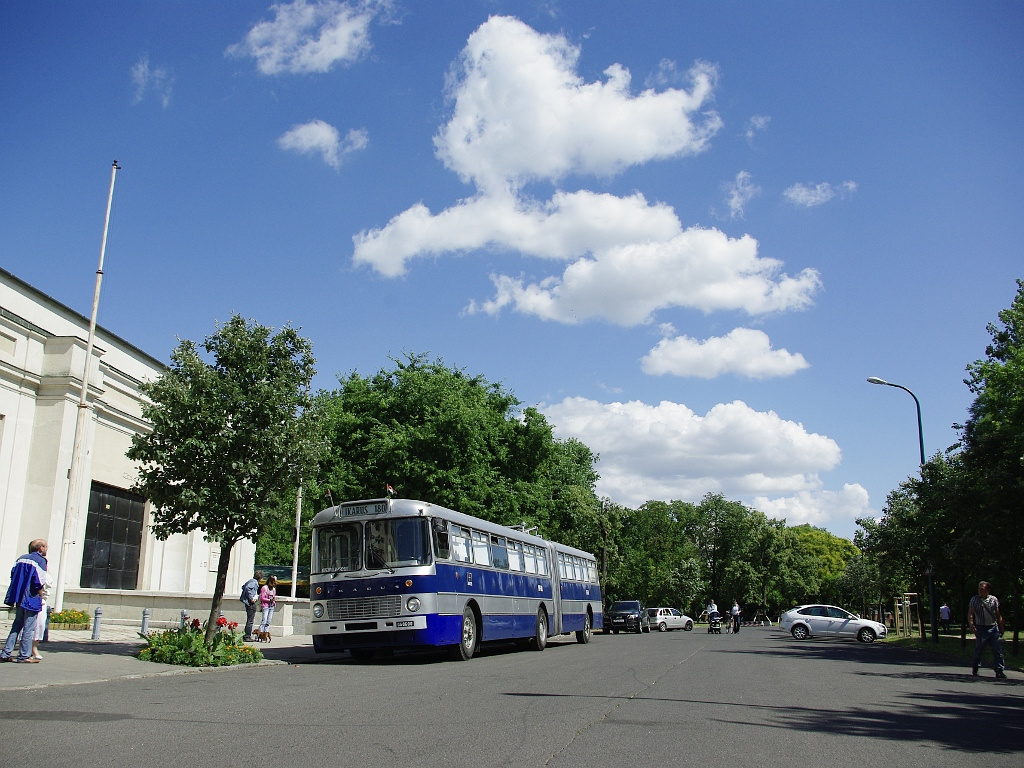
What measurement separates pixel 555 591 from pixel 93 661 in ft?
46.9

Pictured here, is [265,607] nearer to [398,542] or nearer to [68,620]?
[68,620]

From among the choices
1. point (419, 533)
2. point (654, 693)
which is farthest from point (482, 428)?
point (654, 693)

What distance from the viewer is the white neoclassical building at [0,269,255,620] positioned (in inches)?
981

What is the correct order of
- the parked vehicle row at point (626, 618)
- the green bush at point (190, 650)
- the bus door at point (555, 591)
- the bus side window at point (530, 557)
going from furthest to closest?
the parked vehicle row at point (626, 618) < the bus door at point (555, 591) < the bus side window at point (530, 557) < the green bush at point (190, 650)

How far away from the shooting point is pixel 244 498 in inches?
661

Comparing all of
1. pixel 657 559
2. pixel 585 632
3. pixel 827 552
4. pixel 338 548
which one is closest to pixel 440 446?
pixel 585 632

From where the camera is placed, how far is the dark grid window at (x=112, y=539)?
29188 millimetres

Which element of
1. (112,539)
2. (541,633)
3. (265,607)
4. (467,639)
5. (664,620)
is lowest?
(664,620)

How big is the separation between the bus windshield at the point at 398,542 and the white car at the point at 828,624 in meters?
26.6

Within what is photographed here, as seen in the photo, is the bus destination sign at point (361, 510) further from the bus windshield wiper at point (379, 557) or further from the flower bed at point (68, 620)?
the flower bed at point (68, 620)

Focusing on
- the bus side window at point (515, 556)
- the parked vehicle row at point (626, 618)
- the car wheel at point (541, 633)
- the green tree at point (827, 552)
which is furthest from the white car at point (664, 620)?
the green tree at point (827, 552)

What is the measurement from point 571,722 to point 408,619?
7.97 metres

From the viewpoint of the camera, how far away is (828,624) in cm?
3803

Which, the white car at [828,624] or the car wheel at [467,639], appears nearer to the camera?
the car wheel at [467,639]
